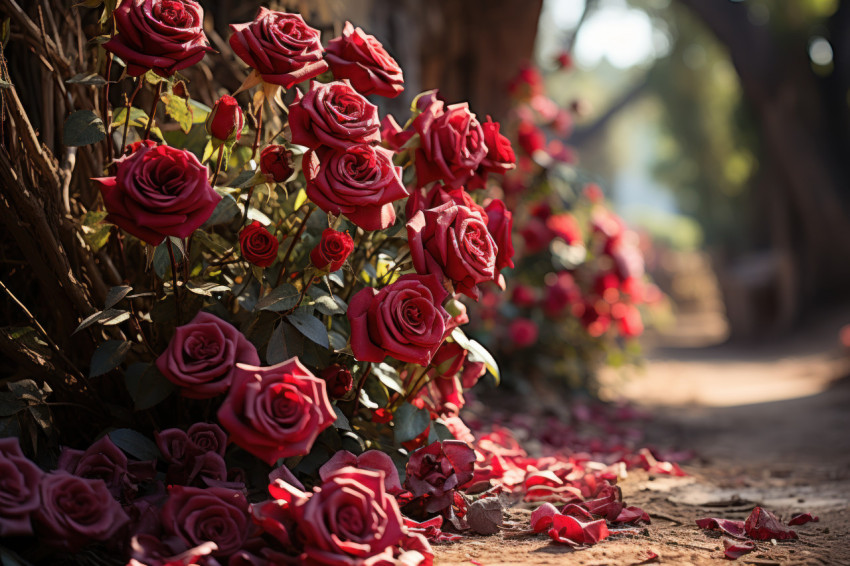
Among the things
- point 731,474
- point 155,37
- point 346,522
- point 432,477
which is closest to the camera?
point 346,522

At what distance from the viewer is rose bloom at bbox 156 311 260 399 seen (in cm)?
104

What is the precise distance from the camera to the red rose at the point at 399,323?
3.53 ft

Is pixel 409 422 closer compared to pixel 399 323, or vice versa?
pixel 399 323

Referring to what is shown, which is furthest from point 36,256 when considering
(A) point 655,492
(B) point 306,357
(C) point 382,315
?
(A) point 655,492

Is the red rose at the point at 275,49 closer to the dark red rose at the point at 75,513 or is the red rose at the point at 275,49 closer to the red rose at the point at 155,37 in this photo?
the red rose at the point at 155,37

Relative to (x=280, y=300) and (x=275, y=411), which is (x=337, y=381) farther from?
(x=275, y=411)

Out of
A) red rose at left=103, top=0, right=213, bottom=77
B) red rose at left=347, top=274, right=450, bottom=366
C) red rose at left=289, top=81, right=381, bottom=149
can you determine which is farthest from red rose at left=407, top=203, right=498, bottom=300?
red rose at left=103, top=0, right=213, bottom=77

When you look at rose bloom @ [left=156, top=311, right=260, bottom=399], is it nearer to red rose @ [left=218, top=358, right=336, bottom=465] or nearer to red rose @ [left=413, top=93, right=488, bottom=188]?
red rose @ [left=218, top=358, right=336, bottom=465]

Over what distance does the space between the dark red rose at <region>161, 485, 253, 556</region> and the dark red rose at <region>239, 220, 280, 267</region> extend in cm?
34

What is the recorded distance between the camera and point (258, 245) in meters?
1.17

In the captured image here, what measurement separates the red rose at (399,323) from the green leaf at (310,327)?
0.32ft

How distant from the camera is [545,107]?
3.91 metres

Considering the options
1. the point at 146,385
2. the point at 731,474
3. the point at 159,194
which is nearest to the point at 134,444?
the point at 146,385

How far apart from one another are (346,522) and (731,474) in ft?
5.25
